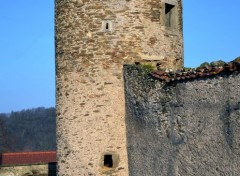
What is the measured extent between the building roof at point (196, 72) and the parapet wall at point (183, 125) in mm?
79

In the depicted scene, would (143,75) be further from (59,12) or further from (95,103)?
(59,12)

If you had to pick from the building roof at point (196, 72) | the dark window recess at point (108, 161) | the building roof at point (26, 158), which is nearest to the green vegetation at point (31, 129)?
the building roof at point (26, 158)

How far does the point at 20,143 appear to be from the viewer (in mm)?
74938

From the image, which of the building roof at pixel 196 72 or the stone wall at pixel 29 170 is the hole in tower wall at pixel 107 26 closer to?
the building roof at pixel 196 72

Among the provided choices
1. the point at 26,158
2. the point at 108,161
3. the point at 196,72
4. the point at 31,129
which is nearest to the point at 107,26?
the point at 108,161

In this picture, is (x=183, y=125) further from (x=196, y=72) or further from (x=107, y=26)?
(x=107, y=26)

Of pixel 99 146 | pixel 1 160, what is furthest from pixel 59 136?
pixel 1 160

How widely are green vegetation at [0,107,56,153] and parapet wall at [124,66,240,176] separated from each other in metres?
55.3

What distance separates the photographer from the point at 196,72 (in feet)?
29.2

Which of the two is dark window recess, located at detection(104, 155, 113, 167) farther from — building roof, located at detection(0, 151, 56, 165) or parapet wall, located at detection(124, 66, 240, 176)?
building roof, located at detection(0, 151, 56, 165)

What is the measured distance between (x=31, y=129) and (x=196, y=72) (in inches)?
3159

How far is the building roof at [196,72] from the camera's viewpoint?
8.11m

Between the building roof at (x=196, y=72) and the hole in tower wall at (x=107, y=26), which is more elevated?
the hole in tower wall at (x=107, y=26)

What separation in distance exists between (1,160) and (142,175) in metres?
16.8
